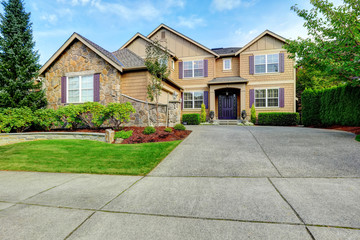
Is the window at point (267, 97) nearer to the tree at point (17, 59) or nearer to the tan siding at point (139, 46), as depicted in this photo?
the tan siding at point (139, 46)

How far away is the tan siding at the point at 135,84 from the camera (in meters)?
10.6

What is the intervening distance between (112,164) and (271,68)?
632 inches

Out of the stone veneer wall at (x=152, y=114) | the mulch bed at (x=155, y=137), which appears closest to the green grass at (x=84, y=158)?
the mulch bed at (x=155, y=137)

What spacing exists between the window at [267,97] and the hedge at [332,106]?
2.87m

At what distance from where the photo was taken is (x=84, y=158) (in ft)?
18.1

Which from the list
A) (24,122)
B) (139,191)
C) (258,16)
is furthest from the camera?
(258,16)

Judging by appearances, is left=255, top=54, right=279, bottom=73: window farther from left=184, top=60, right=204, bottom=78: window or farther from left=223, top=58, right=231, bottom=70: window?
left=184, top=60, right=204, bottom=78: window

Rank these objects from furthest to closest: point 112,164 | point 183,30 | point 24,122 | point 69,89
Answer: point 183,30
point 69,89
point 24,122
point 112,164

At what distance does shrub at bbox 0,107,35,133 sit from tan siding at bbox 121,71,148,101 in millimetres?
5317

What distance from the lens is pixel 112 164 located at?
4844mm

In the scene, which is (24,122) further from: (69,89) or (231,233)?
(231,233)

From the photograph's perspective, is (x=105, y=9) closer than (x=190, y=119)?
Yes

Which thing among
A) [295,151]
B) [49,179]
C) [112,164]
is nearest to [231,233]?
[112,164]

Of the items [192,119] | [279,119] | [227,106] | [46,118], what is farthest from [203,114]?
[46,118]
